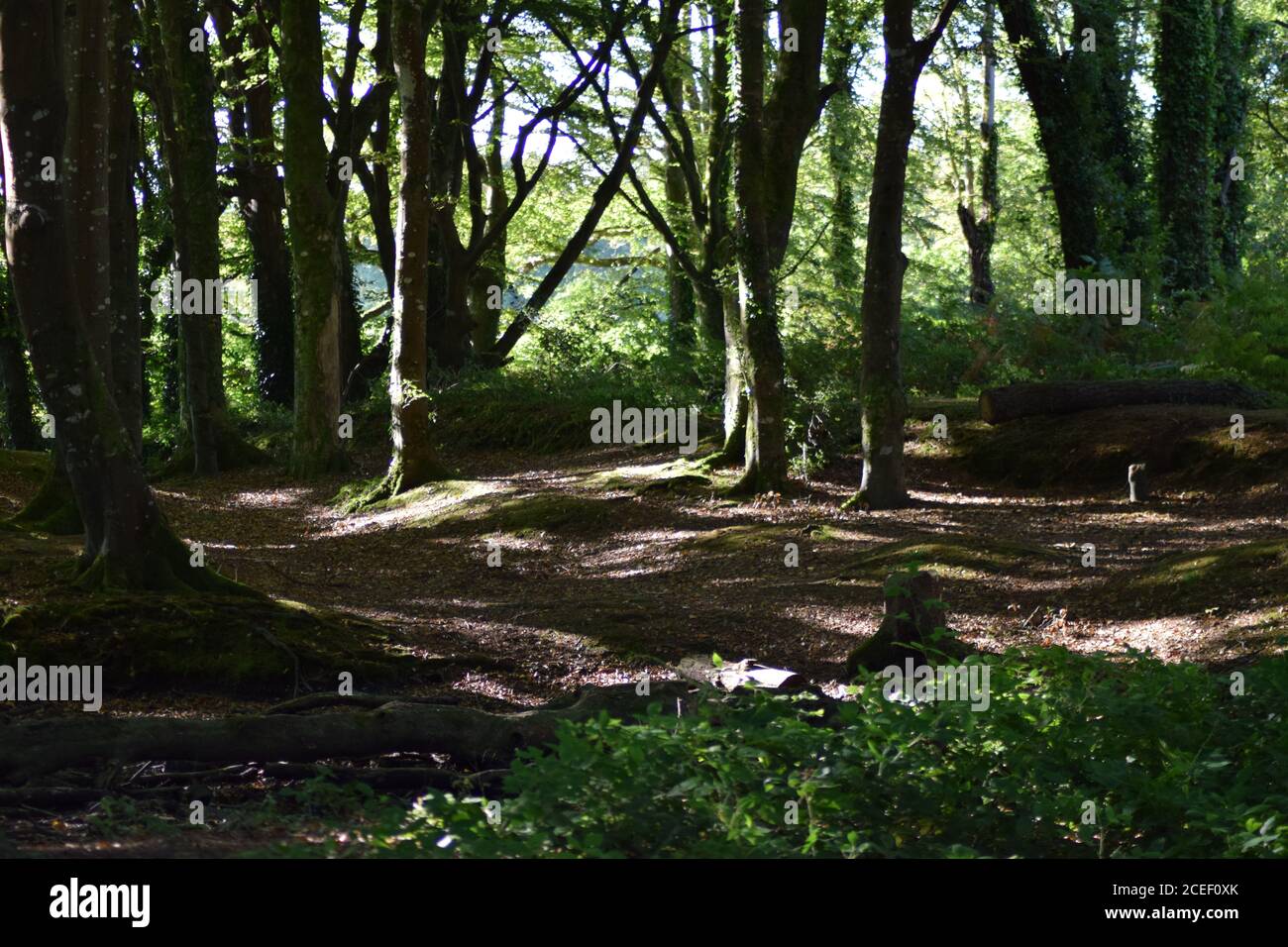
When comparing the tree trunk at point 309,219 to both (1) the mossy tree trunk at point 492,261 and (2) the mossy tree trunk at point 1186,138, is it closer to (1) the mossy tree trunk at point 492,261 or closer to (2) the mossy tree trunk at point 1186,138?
(1) the mossy tree trunk at point 492,261

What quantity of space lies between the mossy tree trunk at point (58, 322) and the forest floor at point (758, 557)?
24.9 inches

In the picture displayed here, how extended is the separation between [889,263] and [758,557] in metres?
3.52

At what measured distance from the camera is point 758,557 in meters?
12.5

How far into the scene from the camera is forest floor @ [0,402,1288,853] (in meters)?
8.97

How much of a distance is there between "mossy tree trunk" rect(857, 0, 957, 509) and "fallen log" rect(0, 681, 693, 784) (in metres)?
7.42

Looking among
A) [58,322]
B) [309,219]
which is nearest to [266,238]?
[309,219]

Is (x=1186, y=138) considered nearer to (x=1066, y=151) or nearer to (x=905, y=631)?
(x=1066, y=151)

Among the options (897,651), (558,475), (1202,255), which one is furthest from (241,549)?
(1202,255)

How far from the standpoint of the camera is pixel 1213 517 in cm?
1284

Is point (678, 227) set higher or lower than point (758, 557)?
higher

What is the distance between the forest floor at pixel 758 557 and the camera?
8.97 m

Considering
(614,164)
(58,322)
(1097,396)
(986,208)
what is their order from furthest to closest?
(986,208), (614,164), (1097,396), (58,322)
